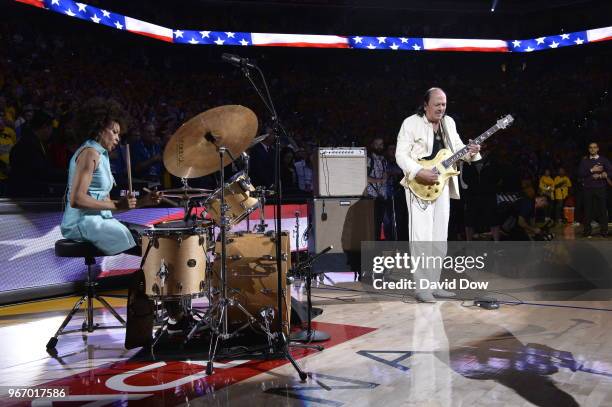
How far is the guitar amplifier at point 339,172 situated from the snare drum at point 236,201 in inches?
87.8

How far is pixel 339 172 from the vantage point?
6230mm

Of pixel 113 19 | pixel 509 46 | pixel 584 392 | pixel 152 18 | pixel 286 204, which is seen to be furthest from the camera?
pixel 509 46

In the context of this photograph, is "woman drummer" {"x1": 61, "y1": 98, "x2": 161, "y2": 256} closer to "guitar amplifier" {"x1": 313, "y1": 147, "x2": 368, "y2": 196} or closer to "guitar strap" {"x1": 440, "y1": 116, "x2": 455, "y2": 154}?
"guitar amplifier" {"x1": 313, "y1": 147, "x2": 368, "y2": 196}

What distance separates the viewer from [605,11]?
18.7 m

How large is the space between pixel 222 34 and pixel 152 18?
183 centimetres

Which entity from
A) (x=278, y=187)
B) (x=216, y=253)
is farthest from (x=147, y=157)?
(x=278, y=187)

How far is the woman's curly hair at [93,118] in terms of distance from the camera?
400cm

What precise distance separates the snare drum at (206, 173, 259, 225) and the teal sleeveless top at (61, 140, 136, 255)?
669 mm

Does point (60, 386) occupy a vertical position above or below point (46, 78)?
below

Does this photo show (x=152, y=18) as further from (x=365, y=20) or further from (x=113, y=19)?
(x=365, y=20)

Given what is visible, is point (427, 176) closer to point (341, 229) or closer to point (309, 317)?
point (341, 229)

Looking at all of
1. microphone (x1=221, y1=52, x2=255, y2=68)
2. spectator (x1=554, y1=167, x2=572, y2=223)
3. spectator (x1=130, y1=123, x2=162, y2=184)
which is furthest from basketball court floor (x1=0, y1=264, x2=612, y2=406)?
spectator (x1=554, y1=167, x2=572, y2=223)

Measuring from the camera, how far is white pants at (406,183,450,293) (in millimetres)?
5020

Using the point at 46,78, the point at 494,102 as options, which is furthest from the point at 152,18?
the point at 494,102
